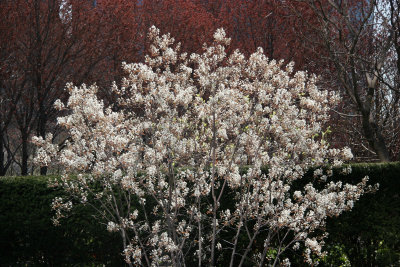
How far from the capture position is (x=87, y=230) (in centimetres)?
585

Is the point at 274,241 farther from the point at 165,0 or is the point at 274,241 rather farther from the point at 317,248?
the point at 165,0

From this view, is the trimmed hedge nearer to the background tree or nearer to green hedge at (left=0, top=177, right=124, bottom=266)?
green hedge at (left=0, top=177, right=124, bottom=266)

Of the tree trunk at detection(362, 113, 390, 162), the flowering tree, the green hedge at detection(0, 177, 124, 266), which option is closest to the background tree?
the tree trunk at detection(362, 113, 390, 162)

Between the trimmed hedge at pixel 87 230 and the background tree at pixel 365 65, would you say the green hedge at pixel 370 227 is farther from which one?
the background tree at pixel 365 65

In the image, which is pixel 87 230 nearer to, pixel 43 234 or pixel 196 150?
pixel 43 234

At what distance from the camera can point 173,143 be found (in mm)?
4352

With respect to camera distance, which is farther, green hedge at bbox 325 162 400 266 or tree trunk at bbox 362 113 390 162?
tree trunk at bbox 362 113 390 162

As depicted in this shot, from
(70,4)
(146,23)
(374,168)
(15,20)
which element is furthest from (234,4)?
(374,168)

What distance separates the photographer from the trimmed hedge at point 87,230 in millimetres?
5910

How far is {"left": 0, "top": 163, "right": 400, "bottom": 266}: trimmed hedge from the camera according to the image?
5.91 m

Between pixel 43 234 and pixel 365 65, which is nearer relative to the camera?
pixel 43 234

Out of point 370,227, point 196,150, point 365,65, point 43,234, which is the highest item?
point 365,65

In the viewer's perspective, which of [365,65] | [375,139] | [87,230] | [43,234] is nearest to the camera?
[87,230]

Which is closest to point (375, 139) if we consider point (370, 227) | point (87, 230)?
point (370, 227)
